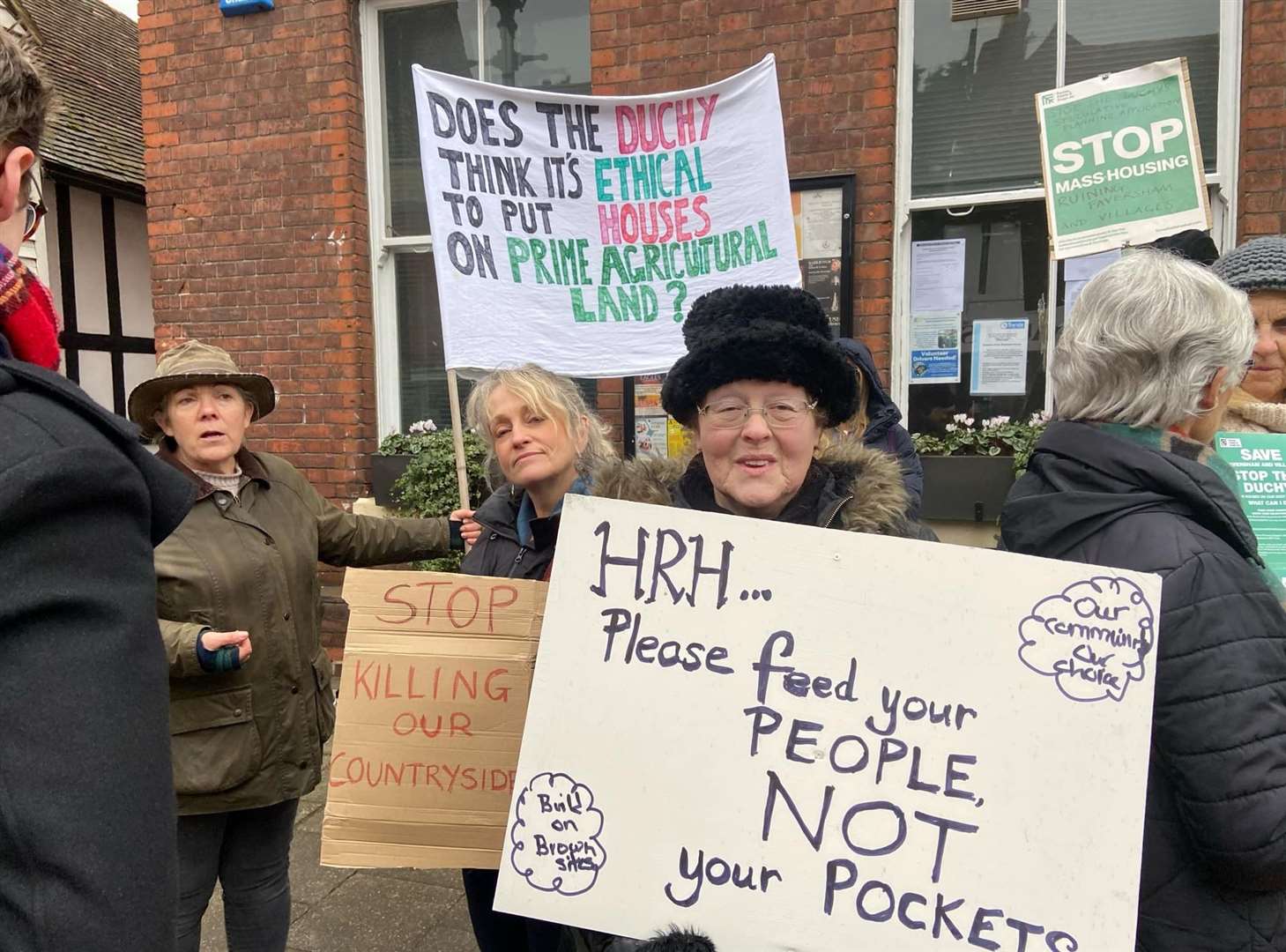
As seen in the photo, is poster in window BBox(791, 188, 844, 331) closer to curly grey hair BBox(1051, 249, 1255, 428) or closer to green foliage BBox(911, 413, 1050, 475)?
green foliage BBox(911, 413, 1050, 475)

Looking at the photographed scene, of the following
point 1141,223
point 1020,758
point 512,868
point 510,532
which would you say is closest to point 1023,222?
point 1141,223

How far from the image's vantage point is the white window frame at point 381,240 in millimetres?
4750

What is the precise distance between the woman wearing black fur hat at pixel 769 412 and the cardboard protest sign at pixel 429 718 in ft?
1.40

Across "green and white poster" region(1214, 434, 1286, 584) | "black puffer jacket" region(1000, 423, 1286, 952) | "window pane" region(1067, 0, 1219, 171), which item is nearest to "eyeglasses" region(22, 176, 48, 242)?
"black puffer jacket" region(1000, 423, 1286, 952)

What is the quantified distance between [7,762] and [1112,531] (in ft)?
4.78

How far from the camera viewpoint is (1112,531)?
132 centimetres

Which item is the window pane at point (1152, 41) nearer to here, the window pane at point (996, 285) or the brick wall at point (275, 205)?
the window pane at point (996, 285)

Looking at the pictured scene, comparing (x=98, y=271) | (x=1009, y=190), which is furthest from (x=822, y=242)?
(x=98, y=271)

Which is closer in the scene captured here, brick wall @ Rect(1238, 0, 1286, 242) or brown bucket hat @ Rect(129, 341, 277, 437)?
brown bucket hat @ Rect(129, 341, 277, 437)

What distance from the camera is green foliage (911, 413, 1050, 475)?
3.93 meters

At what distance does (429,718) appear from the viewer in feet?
5.87

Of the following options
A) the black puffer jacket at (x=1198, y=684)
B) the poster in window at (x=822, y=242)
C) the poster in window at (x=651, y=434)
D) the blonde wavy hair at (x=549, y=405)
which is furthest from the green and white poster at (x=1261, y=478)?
the poster in window at (x=651, y=434)

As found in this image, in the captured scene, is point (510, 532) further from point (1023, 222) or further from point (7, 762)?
point (1023, 222)

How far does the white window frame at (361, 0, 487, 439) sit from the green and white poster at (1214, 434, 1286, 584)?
4.06 m
